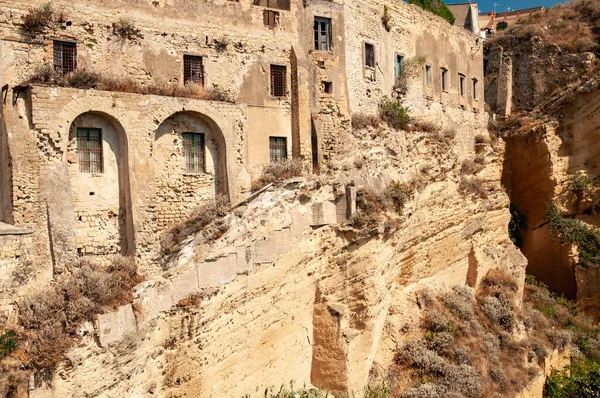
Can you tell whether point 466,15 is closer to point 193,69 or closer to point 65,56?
point 193,69

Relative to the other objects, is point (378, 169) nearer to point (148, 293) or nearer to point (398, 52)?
point (398, 52)

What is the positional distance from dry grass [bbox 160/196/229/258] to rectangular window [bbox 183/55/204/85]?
10.2 ft

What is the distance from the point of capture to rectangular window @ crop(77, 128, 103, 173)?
43.7 feet

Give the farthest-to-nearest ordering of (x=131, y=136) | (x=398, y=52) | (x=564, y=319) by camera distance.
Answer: (x=564, y=319) → (x=398, y=52) → (x=131, y=136)

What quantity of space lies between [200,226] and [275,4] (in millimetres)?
7283

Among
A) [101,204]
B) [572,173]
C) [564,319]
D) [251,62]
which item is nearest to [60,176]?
[101,204]

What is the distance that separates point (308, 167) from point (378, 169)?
189 cm

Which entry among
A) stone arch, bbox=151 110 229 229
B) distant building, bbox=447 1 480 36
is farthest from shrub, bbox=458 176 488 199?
distant building, bbox=447 1 480 36

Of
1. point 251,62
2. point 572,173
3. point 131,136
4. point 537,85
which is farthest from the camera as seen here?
point 537,85

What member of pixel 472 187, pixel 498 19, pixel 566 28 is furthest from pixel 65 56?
pixel 498 19

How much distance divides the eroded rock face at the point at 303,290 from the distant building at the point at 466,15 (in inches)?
585

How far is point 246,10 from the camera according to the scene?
52.9 feet

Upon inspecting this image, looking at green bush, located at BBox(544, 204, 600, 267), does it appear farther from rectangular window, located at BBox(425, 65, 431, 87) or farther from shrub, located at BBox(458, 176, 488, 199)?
rectangular window, located at BBox(425, 65, 431, 87)

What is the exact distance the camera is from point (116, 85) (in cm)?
1378
